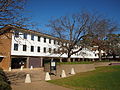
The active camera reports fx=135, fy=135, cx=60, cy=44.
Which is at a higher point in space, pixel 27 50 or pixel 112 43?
pixel 112 43

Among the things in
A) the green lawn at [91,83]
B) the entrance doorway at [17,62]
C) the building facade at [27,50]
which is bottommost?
the green lawn at [91,83]

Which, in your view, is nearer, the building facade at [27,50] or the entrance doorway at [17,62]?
the building facade at [27,50]

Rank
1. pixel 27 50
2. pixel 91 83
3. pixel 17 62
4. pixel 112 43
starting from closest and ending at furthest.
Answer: pixel 91 83, pixel 27 50, pixel 112 43, pixel 17 62

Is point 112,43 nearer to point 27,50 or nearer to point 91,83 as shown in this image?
point 27,50

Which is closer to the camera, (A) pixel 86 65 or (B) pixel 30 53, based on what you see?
(A) pixel 86 65

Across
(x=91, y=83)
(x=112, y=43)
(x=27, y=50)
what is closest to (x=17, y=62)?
(x=27, y=50)

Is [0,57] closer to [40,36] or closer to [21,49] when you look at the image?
[21,49]

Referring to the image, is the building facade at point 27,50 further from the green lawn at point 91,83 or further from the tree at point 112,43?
the green lawn at point 91,83

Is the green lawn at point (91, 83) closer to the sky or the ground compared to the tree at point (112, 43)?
closer to the ground

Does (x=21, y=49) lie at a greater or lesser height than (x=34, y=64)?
greater

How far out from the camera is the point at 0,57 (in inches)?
1191

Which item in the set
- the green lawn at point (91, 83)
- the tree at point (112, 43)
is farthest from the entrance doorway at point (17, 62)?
the green lawn at point (91, 83)

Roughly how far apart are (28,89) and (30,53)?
86.3ft

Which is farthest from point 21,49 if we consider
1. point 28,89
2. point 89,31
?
point 28,89
